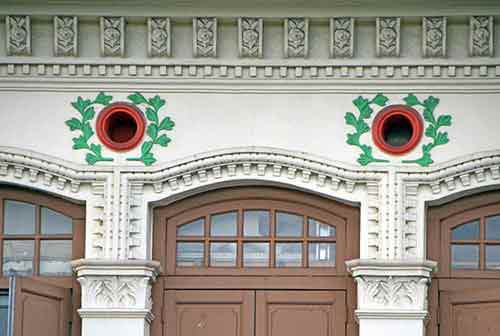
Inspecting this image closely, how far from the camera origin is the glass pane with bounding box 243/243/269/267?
14734 millimetres

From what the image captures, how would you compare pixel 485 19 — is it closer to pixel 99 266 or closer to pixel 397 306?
pixel 397 306

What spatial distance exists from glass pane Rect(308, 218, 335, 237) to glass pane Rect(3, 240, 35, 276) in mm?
2160

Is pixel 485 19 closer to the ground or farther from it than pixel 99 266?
farther from it

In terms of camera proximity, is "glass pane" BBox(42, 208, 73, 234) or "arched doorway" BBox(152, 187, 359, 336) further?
"glass pane" BBox(42, 208, 73, 234)

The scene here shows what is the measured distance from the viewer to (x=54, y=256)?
581 inches

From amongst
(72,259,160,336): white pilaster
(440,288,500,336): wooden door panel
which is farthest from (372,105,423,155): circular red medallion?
(72,259,160,336): white pilaster

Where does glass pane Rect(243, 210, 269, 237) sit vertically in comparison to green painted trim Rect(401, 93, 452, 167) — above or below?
below

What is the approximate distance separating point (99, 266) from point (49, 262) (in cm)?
54

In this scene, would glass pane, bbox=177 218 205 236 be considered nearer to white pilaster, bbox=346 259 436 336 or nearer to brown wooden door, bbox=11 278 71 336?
brown wooden door, bbox=11 278 71 336

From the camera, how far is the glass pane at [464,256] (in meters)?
14.6

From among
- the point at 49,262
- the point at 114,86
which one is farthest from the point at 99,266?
the point at 114,86

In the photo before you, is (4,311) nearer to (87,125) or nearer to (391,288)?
(87,125)

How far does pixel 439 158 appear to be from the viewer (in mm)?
14570

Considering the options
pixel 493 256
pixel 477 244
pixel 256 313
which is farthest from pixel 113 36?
pixel 493 256
